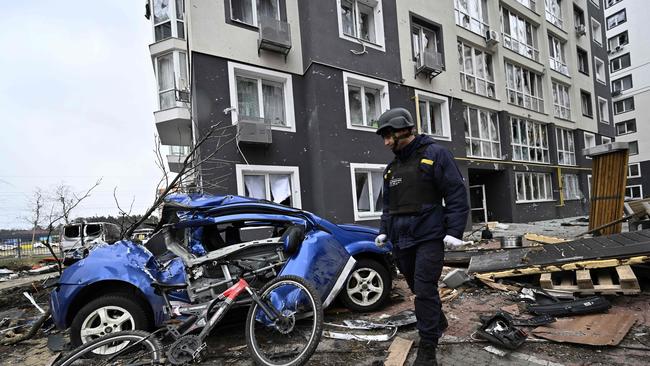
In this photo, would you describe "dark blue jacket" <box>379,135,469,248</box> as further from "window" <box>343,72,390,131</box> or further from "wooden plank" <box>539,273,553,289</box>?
"window" <box>343,72,390,131</box>

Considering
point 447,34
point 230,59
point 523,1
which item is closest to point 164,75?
point 230,59

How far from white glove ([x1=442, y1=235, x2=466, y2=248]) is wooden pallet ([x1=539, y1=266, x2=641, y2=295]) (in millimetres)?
2532

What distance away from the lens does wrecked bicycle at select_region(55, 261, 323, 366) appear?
107 inches

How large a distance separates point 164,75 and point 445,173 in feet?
42.6

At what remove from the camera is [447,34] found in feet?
47.1

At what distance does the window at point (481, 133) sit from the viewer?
606 inches

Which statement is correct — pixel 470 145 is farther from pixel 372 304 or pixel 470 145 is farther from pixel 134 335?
pixel 134 335

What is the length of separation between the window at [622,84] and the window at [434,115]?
3737cm

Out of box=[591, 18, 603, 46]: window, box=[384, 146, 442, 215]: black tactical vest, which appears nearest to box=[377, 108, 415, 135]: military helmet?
box=[384, 146, 442, 215]: black tactical vest

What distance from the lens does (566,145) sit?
20766mm

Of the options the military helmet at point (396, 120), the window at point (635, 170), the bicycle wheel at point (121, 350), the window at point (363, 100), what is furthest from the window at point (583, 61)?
the bicycle wheel at point (121, 350)

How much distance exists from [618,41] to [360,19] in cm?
4240

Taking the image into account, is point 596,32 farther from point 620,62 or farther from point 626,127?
point 620,62

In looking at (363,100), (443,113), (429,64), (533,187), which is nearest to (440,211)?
(363,100)
